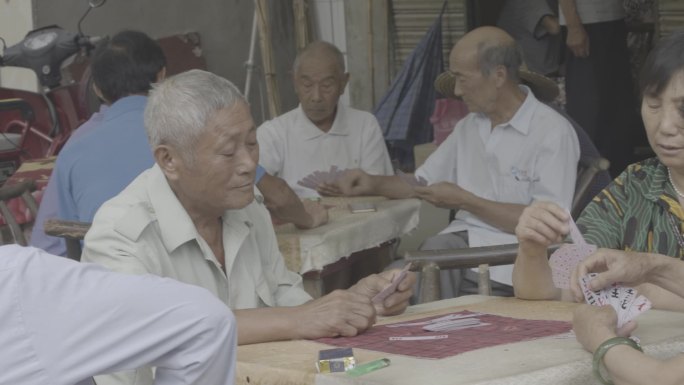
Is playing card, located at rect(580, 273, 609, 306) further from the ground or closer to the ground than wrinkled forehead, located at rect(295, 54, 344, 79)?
closer to the ground

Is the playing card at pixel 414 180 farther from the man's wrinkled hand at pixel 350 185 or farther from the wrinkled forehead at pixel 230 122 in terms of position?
the wrinkled forehead at pixel 230 122

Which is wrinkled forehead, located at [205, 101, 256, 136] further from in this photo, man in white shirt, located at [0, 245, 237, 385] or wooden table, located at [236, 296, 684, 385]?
man in white shirt, located at [0, 245, 237, 385]

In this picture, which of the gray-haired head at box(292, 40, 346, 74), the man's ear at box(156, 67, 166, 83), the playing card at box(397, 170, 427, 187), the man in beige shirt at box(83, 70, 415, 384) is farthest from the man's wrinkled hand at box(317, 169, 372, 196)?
the man in beige shirt at box(83, 70, 415, 384)

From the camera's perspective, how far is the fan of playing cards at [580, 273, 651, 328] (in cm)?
283

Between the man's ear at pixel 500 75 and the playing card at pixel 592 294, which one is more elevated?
the man's ear at pixel 500 75

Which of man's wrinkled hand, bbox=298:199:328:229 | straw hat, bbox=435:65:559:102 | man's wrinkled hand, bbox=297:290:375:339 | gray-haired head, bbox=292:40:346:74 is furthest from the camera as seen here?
gray-haired head, bbox=292:40:346:74

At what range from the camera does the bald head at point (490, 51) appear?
17.0 ft

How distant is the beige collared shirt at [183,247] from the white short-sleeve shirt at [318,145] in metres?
2.31

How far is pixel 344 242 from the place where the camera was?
464 cm

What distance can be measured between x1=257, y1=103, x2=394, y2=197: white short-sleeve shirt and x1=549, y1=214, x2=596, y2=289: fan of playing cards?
2.79 m

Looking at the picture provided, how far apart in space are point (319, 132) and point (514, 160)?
1231mm

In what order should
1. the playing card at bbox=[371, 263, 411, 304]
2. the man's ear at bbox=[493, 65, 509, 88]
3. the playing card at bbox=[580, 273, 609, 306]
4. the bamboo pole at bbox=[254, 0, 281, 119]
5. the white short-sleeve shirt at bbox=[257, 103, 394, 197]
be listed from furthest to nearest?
the bamboo pole at bbox=[254, 0, 281, 119] < the white short-sleeve shirt at bbox=[257, 103, 394, 197] < the man's ear at bbox=[493, 65, 509, 88] < the playing card at bbox=[371, 263, 411, 304] < the playing card at bbox=[580, 273, 609, 306]

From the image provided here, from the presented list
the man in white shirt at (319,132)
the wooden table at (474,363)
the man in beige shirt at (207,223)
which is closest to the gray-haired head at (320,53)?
the man in white shirt at (319,132)

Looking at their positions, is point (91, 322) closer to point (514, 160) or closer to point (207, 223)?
point (207, 223)
